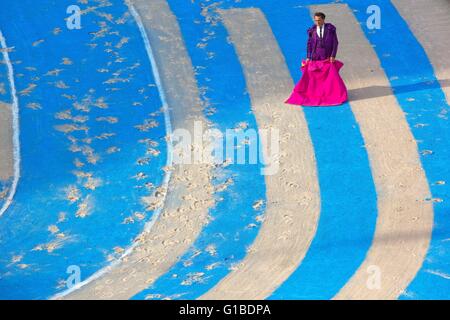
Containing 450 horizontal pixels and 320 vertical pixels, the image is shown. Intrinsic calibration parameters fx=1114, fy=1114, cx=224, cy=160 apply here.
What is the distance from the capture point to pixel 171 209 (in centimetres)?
1728

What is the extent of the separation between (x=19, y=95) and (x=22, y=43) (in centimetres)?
231

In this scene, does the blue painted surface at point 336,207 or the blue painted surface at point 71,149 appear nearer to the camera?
the blue painted surface at point 336,207

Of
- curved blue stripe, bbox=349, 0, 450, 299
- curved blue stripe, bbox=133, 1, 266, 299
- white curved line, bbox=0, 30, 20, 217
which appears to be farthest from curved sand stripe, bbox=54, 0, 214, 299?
curved blue stripe, bbox=349, 0, 450, 299

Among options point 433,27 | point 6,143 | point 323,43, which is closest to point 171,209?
point 6,143

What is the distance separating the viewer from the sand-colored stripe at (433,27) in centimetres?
2123

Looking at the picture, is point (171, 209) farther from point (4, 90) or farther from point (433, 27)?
point (433, 27)

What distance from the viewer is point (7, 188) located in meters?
18.2

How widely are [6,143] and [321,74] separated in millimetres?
5707

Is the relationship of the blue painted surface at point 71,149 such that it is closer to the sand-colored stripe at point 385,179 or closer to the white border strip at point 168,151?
the white border strip at point 168,151

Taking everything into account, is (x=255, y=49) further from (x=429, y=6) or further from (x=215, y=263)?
(x=215, y=263)

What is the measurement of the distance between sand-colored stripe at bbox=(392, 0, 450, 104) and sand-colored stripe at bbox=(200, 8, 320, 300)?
2.85m

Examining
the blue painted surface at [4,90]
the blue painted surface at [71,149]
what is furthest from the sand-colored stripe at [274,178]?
the blue painted surface at [4,90]

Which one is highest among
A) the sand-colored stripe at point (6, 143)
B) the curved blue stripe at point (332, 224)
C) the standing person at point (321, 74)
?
the standing person at point (321, 74)

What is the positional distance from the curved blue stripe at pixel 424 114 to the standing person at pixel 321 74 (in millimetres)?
1205
